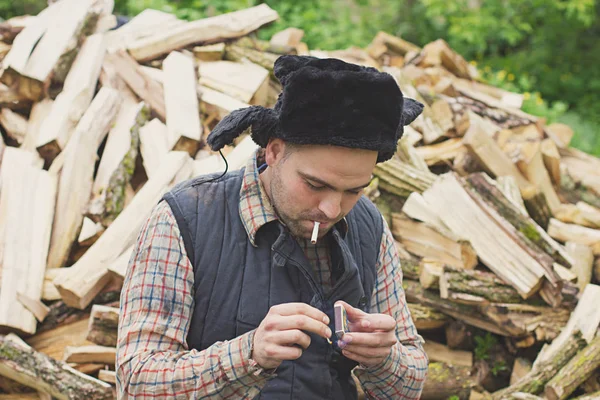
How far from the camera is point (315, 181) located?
2.05m

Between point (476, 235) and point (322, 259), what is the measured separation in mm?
2051

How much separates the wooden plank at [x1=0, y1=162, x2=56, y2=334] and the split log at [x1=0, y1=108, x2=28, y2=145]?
514mm

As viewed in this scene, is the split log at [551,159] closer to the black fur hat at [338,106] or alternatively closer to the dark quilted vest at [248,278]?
the dark quilted vest at [248,278]

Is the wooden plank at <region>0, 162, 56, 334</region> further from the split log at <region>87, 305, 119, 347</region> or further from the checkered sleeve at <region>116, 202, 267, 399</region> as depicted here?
the checkered sleeve at <region>116, 202, 267, 399</region>

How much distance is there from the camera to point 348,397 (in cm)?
243

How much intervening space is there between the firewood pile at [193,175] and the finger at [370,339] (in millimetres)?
1697

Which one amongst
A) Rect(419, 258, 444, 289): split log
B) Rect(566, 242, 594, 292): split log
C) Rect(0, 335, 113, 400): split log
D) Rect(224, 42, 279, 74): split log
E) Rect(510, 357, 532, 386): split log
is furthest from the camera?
Rect(224, 42, 279, 74): split log

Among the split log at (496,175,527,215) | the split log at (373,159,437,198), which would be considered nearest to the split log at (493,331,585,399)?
the split log at (496,175,527,215)

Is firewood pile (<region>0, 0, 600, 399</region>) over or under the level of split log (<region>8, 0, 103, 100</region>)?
under

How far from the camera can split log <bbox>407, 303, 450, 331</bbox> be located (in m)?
3.87

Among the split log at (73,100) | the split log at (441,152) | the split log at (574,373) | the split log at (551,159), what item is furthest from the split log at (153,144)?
the split log at (551,159)

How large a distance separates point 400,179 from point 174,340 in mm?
2575

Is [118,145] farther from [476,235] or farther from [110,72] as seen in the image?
[476,235]

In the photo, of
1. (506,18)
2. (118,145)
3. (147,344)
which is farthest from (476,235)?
(506,18)
